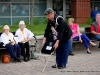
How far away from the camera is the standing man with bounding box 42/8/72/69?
8.62 metres

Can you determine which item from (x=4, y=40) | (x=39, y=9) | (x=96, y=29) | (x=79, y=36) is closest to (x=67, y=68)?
(x=4, y=40)

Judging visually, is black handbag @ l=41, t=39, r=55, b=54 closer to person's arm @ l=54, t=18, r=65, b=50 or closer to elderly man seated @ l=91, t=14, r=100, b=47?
person's arm @ l=54, t=18, r=65, b=50

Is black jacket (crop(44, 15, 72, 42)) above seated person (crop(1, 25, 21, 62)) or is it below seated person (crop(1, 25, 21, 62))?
above

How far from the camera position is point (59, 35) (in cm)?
864

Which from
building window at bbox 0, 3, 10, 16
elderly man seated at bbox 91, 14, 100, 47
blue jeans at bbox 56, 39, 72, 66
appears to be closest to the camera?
blue jeans at bbox 56, 39, 72, 66

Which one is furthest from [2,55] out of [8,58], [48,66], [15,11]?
[15,11]

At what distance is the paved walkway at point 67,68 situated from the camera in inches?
344

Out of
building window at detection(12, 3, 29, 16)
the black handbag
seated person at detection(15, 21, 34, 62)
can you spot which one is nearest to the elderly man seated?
seated person at detection(15, 21, 34, 62)

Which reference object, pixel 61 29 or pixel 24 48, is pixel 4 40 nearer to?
pixel 24 48

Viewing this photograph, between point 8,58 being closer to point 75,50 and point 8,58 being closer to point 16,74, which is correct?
point 16,74

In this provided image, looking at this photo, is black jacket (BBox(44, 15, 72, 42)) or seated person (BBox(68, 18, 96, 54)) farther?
seated person (BBox(68, 18, 96, 54))

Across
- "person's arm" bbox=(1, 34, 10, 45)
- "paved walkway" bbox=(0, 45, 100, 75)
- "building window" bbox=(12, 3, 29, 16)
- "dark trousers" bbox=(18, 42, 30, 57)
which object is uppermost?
"building window" bbox=(12, 3, 29, 16)

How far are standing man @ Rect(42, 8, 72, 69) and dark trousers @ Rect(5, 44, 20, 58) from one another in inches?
61.2

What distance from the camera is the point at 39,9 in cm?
2448
